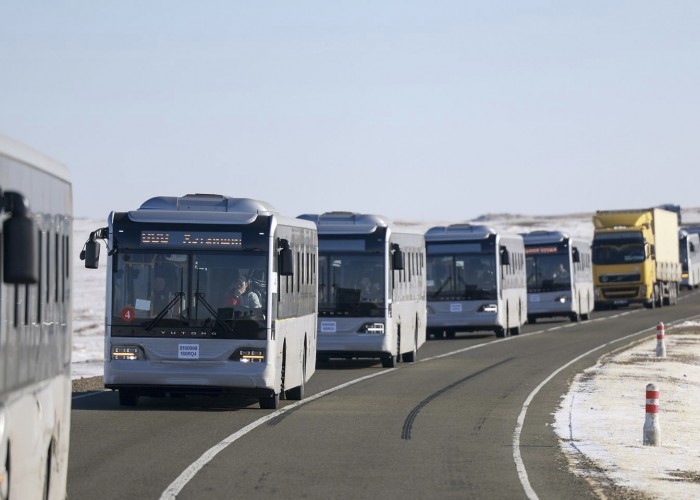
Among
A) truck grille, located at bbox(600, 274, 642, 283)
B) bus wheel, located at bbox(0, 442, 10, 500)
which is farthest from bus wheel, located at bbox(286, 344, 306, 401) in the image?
truck grille, located at bbox(600, 274, 642, 283)

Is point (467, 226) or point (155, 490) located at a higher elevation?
point (467, 226)

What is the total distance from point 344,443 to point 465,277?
2581cm

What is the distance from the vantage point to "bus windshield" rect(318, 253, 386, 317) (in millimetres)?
30656

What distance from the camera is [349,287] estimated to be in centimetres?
3070

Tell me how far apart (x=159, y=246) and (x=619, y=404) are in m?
7.74

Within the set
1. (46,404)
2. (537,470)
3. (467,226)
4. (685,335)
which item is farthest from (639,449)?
(685,335)

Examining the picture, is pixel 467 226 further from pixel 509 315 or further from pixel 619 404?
pixel 619 404

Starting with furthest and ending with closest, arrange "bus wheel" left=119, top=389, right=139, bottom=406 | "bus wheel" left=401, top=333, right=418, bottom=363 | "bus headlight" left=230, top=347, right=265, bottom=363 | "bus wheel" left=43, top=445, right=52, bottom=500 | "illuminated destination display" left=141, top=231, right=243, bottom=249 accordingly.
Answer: "bus wheel" left=401, top=333, right=418, bottom=363 < "bus wheel" left=119, top=389, right=139, bottom=406 < "illuminated destination display" left=141, top=231, right=243, bottom=249 < "bus headlight" left=230, top=347, right=265, bottom=363 < "bus wheel" left=43, top=445, right=52, bottom=500

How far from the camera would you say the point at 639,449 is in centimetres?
1778

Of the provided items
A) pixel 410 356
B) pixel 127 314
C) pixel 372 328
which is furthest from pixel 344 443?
pixel 410 356

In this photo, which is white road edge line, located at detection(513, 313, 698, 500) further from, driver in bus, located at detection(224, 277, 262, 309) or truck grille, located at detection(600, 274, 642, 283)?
truck grille, located at detection(600, 274, 642, 283)

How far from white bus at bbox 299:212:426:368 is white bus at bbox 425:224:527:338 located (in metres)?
11.9

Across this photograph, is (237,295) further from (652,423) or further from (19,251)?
(19,251)

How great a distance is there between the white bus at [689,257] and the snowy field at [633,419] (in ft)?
169
